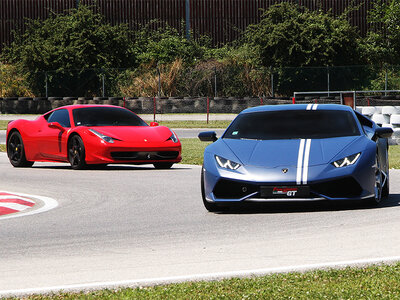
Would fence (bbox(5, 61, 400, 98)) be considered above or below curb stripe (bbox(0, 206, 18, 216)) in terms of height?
above

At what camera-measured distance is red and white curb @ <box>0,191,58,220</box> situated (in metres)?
10.7

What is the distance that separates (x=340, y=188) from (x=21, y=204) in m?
4.33

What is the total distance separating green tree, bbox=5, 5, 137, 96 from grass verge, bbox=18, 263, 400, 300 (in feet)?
122

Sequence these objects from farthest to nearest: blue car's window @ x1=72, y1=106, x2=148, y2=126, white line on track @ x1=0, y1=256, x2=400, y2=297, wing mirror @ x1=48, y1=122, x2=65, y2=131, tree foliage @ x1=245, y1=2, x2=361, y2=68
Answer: tree foliage @ x1=245, y1=2, x2=361, y2=68 → wing mirror @ x1=48, y1=122, x2=65, y2=131 → blue car's window @ x1=72, y1=106, x2=148, y2=126 → white line on track @ x1=0, y1=256, x2=400, y2=297

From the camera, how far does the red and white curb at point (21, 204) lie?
10.7 m

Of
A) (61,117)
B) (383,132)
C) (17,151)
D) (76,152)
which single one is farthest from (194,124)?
(383,132)

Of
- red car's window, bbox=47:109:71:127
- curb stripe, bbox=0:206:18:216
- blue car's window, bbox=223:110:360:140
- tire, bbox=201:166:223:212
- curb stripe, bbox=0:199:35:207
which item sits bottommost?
curb stripe, bbox=0:199:35:207

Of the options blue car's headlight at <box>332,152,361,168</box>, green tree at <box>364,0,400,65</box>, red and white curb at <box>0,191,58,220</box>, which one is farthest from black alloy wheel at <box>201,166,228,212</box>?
green tree at <box>364,0,400,65</box>

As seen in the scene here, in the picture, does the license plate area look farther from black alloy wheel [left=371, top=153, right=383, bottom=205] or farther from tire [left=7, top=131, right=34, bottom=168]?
tire [left=7, top=131, right=34, bottom=168]

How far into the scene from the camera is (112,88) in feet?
139

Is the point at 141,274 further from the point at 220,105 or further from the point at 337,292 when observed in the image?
the point at 220,105

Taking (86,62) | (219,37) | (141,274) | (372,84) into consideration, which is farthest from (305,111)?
(219,37)

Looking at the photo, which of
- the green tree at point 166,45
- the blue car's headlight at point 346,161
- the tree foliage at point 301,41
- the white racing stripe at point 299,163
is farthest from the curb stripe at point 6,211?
the green tree at point 166,45

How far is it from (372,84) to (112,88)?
12.2 metres
